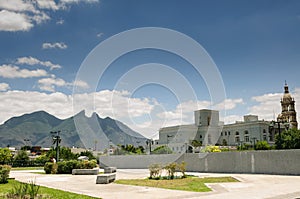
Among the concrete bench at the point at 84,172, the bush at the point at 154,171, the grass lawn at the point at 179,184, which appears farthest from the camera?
the concrete bench at the point at 84,172

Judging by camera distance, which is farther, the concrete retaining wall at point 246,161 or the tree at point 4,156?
the tree at point 4,156

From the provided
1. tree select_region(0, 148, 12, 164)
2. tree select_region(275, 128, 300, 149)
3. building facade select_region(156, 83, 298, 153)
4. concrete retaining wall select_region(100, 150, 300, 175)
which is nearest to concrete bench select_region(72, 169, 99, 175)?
concrete retaining wall select_region(100, 150, 300, 175)

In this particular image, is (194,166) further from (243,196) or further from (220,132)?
(220,132)

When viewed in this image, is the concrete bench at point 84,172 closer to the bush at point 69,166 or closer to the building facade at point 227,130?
the bush at point 69,166

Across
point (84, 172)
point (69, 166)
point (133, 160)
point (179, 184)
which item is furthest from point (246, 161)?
point (133, 160)

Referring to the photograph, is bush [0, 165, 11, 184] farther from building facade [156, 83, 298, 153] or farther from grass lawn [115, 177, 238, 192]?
building facade [156, 83, 298, 153]

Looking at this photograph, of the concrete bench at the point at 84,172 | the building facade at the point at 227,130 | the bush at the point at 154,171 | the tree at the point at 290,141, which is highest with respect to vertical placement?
the building facade at the point at 227,130

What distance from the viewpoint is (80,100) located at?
1066 inches

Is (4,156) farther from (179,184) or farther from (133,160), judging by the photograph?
(179,184)

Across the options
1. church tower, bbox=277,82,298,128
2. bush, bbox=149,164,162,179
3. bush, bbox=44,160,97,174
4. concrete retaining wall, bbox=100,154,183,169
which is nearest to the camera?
bush, bbox=149,164,162,179

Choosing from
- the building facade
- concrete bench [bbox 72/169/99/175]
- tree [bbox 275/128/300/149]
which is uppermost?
the building facade

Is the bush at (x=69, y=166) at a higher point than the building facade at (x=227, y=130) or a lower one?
lower

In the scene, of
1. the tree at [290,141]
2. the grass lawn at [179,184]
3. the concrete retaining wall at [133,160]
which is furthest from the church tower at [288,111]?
the grass lawn at [179,184]

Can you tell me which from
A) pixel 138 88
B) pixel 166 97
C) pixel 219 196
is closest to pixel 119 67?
pixel 138 88
